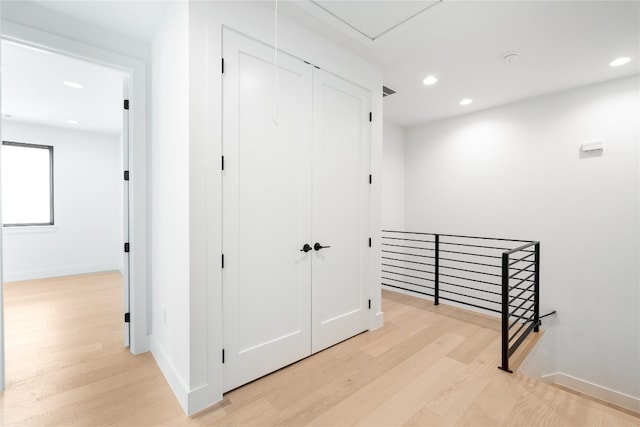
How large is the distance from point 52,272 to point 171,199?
4.90 metres

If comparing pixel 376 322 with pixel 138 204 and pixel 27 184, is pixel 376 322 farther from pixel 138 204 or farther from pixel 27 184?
pixel 27 184

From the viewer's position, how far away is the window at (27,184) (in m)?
4.90

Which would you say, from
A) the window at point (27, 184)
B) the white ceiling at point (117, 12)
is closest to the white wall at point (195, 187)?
the white ceiling at point (117, 12)

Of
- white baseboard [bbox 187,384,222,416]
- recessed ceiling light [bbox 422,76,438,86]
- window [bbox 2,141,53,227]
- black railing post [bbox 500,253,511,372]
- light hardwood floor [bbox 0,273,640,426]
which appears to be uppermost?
recessed ceiling light [bbox 422,76,438,86]

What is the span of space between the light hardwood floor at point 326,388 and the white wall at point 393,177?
86.5 inches

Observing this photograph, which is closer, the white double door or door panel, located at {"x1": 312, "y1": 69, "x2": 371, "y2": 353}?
the white double door

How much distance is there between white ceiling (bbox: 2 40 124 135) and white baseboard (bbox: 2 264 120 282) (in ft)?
8.22

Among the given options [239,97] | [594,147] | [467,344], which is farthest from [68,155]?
[594,147]

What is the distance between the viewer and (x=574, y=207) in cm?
346

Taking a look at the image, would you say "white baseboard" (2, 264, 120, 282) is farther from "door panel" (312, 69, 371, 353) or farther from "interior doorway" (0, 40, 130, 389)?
"door panel" (312, 69, 371, 353)

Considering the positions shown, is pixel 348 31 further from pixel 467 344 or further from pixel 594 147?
pixel 594 147

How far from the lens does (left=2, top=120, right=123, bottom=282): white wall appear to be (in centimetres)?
489

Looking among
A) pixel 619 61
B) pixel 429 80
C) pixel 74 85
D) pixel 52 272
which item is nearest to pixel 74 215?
pixel 52 272

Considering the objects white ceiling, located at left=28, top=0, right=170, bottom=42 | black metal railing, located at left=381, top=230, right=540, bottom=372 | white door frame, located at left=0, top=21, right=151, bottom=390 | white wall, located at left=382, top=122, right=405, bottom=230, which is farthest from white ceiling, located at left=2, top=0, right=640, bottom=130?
black metal railing, located at left=381, top=230, right=540, bottom=372
